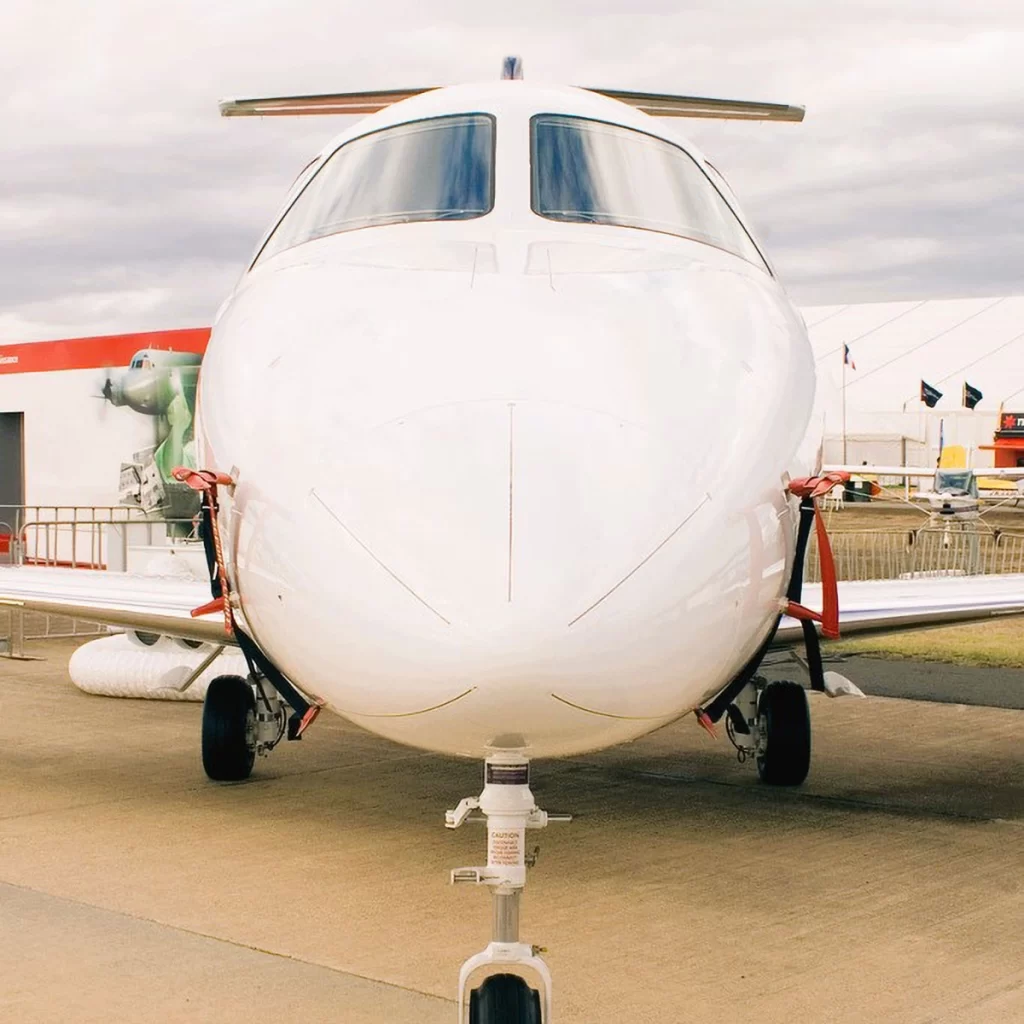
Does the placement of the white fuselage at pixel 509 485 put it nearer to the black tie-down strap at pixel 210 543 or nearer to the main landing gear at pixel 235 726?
the black tie-down strap at pixel 210 543

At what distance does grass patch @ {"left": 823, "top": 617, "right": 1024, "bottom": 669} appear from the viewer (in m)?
14.6

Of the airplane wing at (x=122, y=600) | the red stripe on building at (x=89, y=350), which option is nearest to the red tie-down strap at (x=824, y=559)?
the airplane wing at (x=122, y=600)

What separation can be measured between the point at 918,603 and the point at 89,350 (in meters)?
17.0

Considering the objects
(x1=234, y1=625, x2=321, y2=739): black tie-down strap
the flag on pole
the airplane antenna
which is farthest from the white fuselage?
the flag on pole

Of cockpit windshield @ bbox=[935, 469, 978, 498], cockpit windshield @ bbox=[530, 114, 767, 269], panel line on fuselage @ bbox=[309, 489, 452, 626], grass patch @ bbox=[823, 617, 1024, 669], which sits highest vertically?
cockpit windshield @ bbox=[530, 114, 767, 269]

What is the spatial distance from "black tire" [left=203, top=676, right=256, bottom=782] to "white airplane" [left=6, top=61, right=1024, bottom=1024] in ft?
8.86

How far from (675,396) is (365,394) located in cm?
84

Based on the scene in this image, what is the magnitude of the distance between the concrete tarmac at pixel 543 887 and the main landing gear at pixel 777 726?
0.17 meters

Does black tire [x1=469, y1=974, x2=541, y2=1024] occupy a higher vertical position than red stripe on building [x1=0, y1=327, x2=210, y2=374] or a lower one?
lower

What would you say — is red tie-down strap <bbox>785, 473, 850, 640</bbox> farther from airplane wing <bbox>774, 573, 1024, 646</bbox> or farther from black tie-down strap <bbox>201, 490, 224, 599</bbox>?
airplane wing <bbox>774, 573, 1024, 646</bbox>

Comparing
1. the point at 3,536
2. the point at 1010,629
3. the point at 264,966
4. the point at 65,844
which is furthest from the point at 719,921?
the point at 3,536

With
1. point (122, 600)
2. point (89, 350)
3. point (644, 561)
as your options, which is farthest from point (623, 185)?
Answer: point (89, 350)

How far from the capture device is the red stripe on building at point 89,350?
20703 mm

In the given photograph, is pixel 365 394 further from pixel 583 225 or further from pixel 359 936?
pixel 359 936
